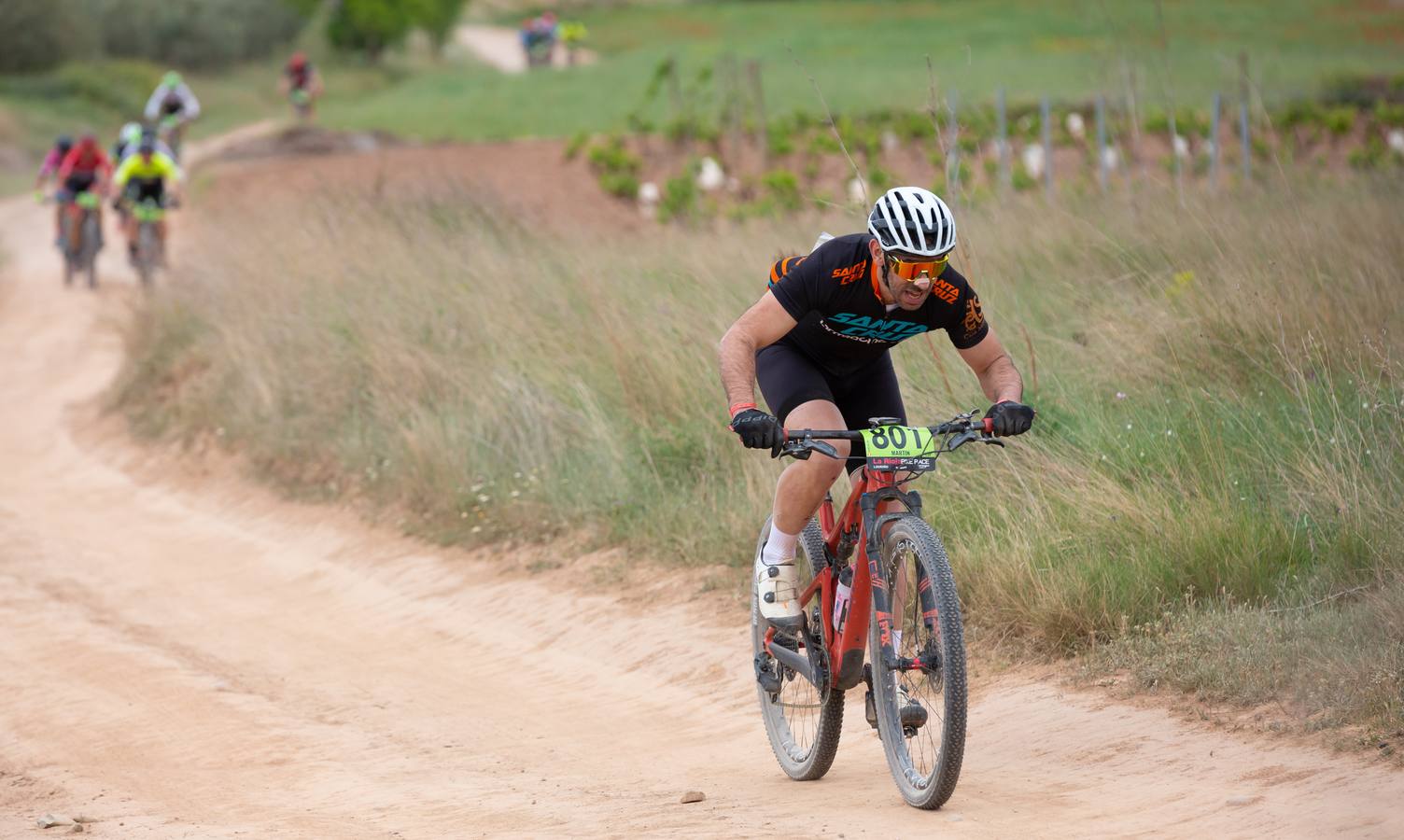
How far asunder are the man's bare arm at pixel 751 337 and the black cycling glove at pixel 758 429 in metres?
0.34

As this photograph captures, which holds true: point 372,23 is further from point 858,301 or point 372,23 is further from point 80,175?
point 858,301

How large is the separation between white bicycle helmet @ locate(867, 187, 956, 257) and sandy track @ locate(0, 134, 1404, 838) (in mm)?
1818

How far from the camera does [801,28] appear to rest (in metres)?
63.9

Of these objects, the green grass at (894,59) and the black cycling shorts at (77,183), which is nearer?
the black cycling shorts at (77,183)

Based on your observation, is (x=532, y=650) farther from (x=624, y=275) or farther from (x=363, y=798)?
(x=624, y=275)

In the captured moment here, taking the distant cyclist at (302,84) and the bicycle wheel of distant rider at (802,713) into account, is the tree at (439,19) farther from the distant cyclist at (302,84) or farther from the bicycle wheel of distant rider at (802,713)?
the bicycle wheel of distant rider at (802,713)

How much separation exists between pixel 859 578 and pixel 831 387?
2.69 ft

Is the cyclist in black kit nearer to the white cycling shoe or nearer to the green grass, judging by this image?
the white cycling shoe

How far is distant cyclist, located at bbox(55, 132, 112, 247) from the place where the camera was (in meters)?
22.5

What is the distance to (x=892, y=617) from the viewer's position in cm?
525

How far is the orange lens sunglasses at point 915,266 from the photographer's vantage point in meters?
5.13

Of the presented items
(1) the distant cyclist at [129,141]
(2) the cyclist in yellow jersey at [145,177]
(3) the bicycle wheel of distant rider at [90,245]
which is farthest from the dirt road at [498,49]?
(2) the cyclist in yellow jersey at [145,177]

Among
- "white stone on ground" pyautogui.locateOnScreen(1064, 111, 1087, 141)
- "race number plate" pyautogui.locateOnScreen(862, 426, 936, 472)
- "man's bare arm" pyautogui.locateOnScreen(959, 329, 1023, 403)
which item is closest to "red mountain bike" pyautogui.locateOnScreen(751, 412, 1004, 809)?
"race number plate" pyautogui.locateOnScreen(862, 426, 936, 472)

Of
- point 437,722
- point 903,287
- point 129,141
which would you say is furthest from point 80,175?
point 903,287
